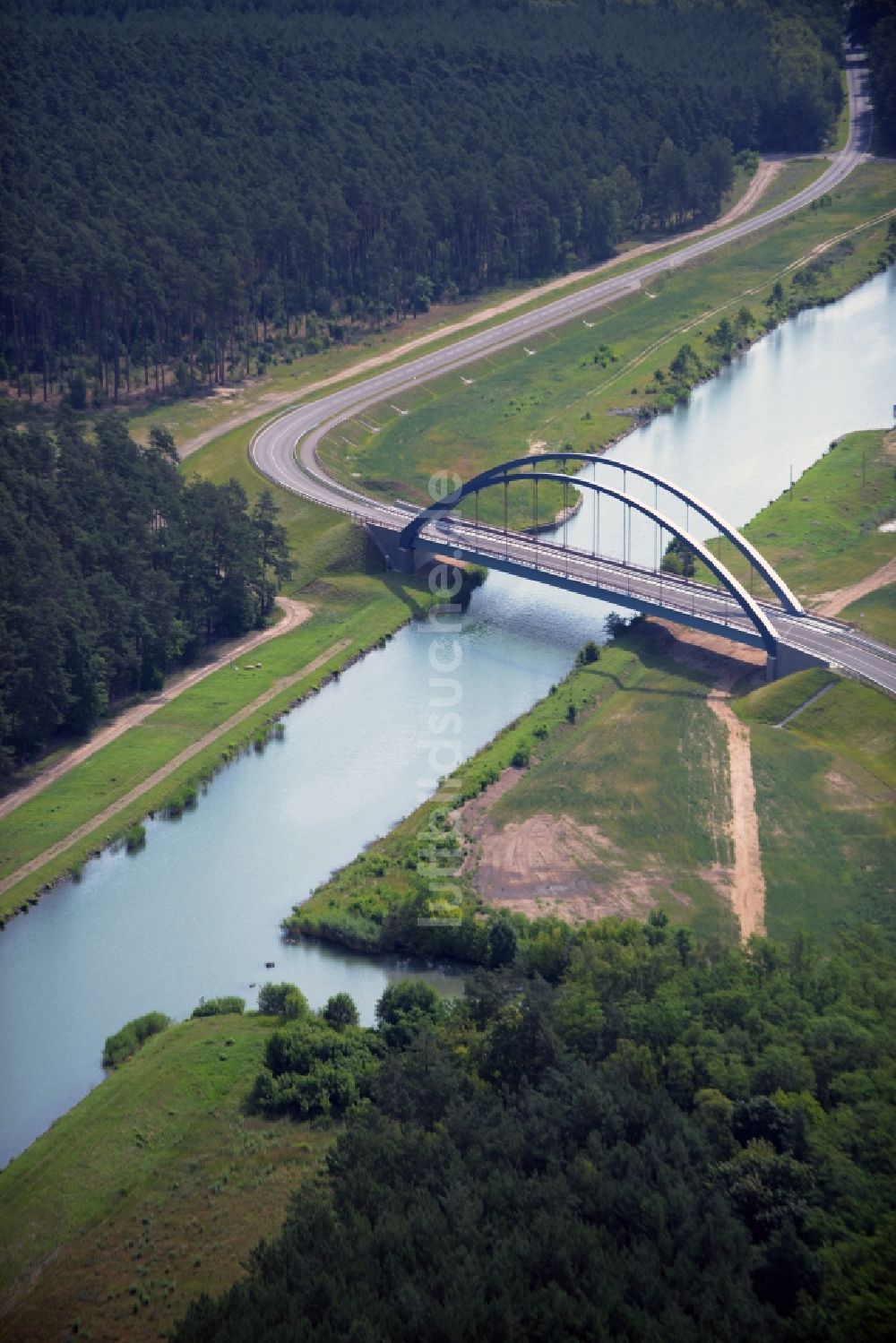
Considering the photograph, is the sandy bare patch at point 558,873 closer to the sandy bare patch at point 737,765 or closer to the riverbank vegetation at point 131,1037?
the sandy bare patch at point 737,765

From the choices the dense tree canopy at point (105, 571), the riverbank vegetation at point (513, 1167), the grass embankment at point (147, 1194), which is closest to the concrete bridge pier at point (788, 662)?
the riverbank vegetation at point (513, 1167)

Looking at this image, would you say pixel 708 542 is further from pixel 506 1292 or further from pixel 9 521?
pixel 506 1292

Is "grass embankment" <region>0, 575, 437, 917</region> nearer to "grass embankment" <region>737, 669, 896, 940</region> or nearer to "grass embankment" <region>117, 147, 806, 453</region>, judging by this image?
"grass embankment" <region>737, 669, 896, 940</region>

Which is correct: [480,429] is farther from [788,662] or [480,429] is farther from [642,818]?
[642,818]

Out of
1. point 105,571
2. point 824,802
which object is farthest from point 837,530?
point 105,571

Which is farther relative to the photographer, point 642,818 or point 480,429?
point 480,429
